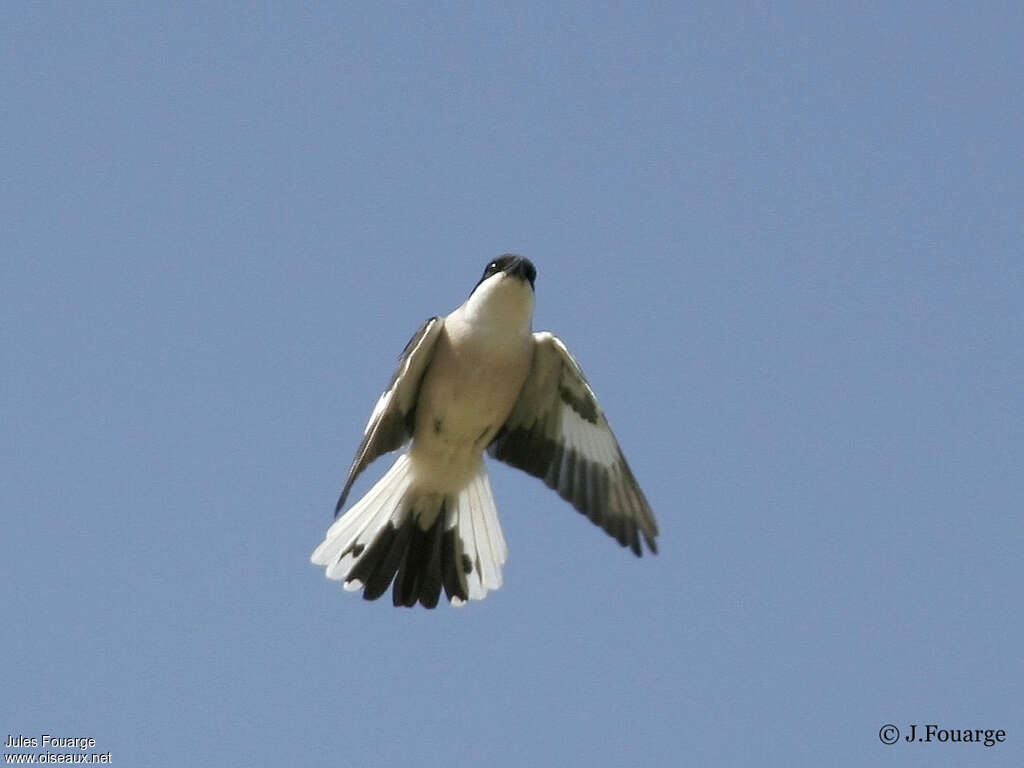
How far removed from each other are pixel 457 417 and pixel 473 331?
456mm

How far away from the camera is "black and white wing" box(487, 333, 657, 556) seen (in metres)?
6.86

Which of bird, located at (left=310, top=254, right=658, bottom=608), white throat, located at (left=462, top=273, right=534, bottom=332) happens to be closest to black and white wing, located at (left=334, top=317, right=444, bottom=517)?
bird, located at (left=310, top=254, right=658, bottom=608)

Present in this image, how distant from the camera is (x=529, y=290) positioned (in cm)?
660

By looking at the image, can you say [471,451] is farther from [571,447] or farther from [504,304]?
[504,304]

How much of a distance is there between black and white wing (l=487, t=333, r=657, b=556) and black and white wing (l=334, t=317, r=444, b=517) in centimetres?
54

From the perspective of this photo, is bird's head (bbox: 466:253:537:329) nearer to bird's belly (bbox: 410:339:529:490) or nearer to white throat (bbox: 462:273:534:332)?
white throat (bbox: 462:273:534:332)

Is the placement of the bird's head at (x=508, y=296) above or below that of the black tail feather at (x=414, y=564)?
above

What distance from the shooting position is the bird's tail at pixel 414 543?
23.3 feet

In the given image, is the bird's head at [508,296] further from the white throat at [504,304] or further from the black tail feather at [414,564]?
the black tail feather at [414,564]

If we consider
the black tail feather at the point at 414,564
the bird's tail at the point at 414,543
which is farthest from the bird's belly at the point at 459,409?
the black tail feather at the point at 414,564

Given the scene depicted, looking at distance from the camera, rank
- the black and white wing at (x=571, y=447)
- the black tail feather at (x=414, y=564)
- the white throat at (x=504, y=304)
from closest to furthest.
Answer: the white throat at (x=504, y=304) → the black and white wing at (x=571, y=447) → the black tail feather at (x=414, y=564)

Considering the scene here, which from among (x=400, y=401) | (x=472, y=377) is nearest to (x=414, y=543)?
(x=400, y=401)

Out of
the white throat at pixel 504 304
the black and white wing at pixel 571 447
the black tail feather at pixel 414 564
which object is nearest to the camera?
the white throat at pixel 504 304

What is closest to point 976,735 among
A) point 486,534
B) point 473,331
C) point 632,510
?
point 632,510
